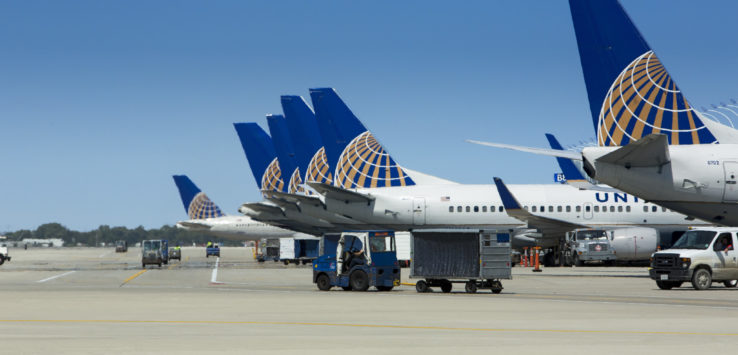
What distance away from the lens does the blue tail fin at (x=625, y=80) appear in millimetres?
32188

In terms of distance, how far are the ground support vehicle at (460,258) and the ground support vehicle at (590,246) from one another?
49.1ft

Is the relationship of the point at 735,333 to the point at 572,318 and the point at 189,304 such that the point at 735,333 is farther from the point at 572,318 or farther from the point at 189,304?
the point at 189,304

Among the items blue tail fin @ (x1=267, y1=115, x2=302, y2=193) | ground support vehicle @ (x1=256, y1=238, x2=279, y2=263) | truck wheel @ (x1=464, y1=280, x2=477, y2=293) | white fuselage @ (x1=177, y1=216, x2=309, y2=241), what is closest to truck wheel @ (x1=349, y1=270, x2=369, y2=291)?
truck wheel @ (x1=464, y1=280, x2=477, y2=293)

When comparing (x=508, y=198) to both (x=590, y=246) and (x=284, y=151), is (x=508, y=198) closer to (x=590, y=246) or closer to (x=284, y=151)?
(x=590, y=246)

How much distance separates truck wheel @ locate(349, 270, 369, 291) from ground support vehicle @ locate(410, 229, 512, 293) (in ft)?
5.27

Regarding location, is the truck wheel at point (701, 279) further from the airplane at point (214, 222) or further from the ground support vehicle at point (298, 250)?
the airplane at point (214, 222)

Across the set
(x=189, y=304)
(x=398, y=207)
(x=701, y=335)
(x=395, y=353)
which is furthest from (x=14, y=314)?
(x=398, y=207)

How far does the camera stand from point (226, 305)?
74.1 feet

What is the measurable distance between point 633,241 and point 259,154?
41740mm

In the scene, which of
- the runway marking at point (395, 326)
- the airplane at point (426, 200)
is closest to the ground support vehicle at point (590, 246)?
the airplane at point (426, 200)

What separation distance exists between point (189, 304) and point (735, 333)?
12.8m

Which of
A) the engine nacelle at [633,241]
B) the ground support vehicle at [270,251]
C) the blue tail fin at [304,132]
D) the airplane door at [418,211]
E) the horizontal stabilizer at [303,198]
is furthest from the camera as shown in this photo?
the ground support vehicle at [270,251]

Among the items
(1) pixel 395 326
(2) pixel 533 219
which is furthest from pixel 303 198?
(1) pixel 395 326

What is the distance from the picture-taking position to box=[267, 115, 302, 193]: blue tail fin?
7031 centimetres
